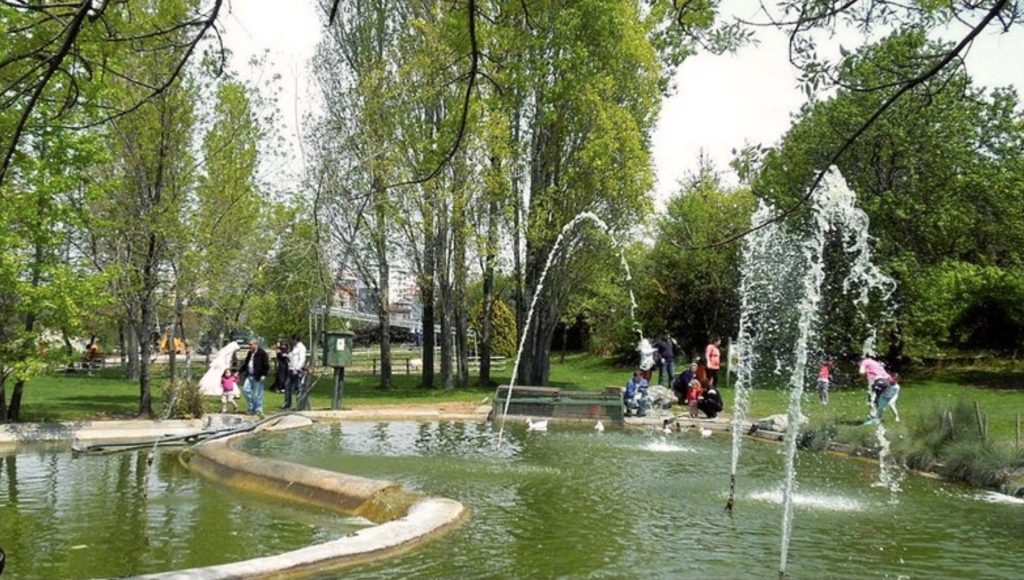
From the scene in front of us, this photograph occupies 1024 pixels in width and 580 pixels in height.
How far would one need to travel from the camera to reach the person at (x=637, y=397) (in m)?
20.1

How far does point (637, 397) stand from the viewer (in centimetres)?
2022

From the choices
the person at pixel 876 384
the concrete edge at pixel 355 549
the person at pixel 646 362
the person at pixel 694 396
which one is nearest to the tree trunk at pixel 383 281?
the person at pixel 646 362

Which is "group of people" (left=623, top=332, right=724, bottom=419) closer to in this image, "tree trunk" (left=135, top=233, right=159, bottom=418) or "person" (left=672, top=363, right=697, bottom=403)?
"person" (left=672, top=363, right=697, bottom=403)

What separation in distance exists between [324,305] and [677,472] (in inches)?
619

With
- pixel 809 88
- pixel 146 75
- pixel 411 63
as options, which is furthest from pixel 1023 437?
pixel 411 63

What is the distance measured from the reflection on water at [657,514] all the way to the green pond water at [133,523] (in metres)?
1.47

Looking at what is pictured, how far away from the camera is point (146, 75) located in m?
18.2

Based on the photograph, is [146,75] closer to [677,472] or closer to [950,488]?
[677,472]

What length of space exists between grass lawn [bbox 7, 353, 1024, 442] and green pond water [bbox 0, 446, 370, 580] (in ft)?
24.3

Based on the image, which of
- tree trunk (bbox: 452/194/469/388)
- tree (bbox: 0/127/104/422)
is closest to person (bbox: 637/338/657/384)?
tree trunk (bbox: 452/194/469/388)

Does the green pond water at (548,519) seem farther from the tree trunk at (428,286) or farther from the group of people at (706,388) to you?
the tree trunk at (428,286)

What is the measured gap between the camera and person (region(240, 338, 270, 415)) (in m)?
19.2

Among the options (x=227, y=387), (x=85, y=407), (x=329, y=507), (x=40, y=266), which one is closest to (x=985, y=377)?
(x=227, y=387)

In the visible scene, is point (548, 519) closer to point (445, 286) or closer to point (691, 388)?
point (691, 388)
